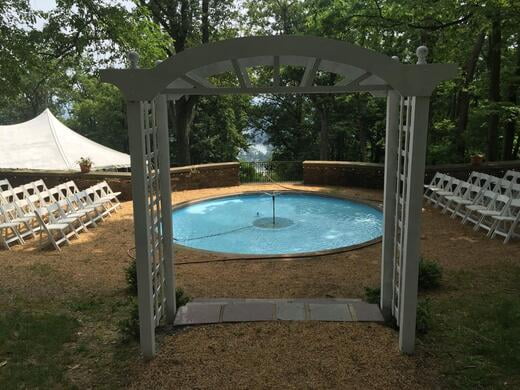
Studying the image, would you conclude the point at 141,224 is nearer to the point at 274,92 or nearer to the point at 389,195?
the point at 274,92

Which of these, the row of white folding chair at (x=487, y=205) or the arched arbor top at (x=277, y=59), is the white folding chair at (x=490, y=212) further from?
the arched arbor top at (x=277, y=59)

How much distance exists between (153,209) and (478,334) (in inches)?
136

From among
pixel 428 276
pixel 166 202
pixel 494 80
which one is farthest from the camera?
pixel 494 80

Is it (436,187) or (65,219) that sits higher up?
(436,187)

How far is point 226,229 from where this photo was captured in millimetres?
10617

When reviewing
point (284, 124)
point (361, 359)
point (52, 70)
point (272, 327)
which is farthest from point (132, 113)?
point (284, 124)

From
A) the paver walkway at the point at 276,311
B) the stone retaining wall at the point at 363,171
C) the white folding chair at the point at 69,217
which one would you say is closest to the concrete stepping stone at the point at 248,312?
the paver walkway at the point at 276,311

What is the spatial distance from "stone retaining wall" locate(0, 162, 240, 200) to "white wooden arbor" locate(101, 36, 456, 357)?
818 cm

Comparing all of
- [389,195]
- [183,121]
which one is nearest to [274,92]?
[389,195]

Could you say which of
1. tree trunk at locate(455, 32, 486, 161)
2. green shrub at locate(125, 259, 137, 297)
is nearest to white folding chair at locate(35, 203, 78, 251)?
green shrub at locate(125, 259, 137, 297)

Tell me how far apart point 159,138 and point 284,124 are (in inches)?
873

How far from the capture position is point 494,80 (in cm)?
1363

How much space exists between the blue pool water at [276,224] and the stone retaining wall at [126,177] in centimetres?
145

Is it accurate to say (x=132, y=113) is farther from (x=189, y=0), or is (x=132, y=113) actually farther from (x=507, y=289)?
(x=189, y=0)
